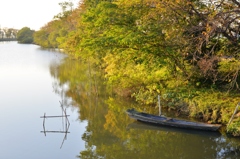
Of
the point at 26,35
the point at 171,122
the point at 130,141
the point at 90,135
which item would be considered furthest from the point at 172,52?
the point at 26,35

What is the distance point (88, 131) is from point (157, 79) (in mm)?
5982

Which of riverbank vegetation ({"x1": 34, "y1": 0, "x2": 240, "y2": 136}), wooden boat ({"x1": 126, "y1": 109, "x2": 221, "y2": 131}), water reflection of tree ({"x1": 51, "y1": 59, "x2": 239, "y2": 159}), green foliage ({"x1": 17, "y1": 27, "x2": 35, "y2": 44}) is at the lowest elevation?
water reflection of tree ({"x1": 51, "y1": 59, "x2": 239, "y2": 159})

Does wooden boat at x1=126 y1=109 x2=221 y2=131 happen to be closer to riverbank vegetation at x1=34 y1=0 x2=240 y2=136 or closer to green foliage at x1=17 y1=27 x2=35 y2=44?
riverbank vegetation at x1=34 y1=0 x2=240 y2=136

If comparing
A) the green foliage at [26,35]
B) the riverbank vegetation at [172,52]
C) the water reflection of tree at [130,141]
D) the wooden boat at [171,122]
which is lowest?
the water reflection of tree at [130,141]

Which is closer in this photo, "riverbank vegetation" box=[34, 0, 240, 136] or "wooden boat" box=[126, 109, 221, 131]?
"wooden boat" box=[126, 109, 221, 131]

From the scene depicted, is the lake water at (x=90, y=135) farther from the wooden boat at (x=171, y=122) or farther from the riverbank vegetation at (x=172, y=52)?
the riverbank vegetation at (x=172, y=52)

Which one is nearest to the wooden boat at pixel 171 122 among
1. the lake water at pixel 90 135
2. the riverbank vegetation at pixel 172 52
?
Answer: the lake water at pixel 90 135

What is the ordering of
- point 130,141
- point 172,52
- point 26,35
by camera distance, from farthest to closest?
point 26,35, point 172,52, point 130,141

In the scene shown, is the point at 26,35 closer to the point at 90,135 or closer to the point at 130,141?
the point at 90,135

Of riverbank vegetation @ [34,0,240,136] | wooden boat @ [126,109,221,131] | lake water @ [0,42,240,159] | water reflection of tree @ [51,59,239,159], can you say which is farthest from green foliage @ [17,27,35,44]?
wooden boat @ [126,109,221,131]

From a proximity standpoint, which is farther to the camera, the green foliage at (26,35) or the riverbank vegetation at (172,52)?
the green foliage at (26,35)

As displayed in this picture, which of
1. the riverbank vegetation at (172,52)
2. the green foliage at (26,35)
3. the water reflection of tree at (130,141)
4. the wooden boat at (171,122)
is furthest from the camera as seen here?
the green foliage at (26,35)

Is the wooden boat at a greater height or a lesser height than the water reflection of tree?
greater

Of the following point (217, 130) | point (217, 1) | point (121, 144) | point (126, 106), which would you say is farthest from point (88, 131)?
point (217, 1)
